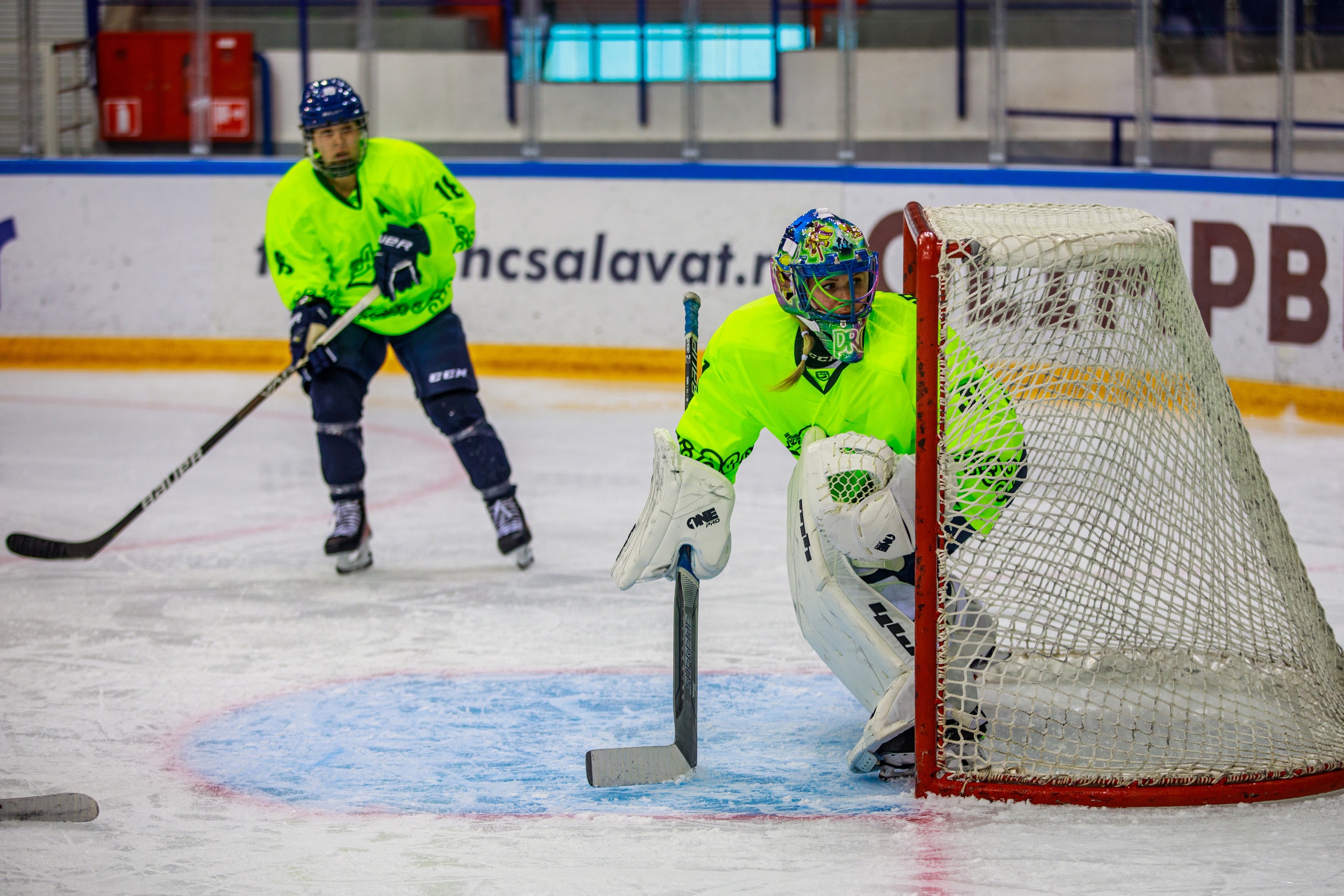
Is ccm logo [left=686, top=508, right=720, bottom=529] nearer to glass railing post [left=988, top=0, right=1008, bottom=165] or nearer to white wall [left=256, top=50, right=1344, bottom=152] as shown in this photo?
white wall [left=256, top=50, right=1344, bottom=152]

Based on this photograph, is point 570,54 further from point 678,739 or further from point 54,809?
point 54,809

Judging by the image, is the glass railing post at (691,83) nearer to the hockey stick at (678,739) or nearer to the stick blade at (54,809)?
the hockey stick at (678,739)

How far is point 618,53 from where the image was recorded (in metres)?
7.42

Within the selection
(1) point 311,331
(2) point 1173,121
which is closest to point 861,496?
(1) point 311,331

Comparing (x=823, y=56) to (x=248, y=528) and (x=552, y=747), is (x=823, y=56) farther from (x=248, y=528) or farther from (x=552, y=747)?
(x=552, y=747)

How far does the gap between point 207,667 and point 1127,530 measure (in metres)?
1.86

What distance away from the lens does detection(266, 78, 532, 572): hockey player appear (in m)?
3.98

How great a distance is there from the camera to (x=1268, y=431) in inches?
226

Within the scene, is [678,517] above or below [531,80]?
below

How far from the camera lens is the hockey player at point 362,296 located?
3.98m

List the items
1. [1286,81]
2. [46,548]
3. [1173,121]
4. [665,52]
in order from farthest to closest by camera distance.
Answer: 1. [665,52]
2. [1173,121]
3. [1286,81]
4. [46,548]

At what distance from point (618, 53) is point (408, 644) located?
182 inches

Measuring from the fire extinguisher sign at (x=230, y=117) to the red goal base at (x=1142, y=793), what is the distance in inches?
244

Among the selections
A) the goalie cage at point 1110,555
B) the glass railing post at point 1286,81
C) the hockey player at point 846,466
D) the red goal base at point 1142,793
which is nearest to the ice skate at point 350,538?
the hockey player at point 846,466
